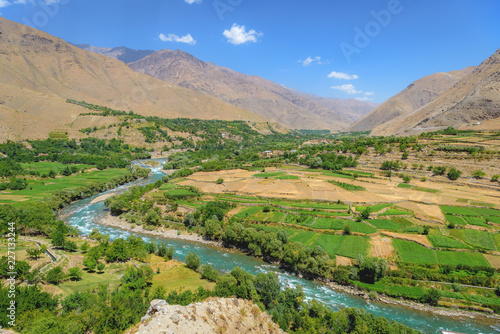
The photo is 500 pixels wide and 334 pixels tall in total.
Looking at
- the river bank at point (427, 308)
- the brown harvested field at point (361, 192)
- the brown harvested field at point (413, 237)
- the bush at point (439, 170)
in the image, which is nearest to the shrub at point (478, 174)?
the brown harvested field at point (361, 192)

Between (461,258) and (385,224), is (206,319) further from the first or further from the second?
(385,224)

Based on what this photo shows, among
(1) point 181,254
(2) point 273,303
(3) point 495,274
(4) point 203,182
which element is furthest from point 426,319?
(4) point 203,182

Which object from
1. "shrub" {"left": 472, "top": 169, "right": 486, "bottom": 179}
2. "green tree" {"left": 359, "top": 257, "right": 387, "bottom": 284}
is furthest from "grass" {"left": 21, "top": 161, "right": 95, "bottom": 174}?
"shrub" {"left": 472, "top": 169, "right": 486, "bottom": 179}

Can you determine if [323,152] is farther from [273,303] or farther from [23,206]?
[23,206]

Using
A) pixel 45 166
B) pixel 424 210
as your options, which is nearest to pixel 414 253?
pixel 424 210

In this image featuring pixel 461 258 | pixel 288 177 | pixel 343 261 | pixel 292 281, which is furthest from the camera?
pixel 288 177

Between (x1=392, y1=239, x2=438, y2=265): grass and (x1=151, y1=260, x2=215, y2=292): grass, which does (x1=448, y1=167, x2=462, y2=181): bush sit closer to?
(x1=392, y1=239, x2=438, y2=265): grass

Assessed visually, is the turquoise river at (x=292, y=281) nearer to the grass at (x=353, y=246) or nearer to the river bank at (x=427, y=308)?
the river bank at (x=427, y=308)
